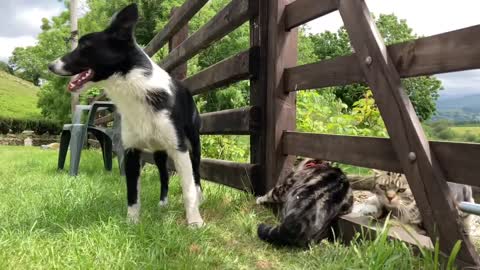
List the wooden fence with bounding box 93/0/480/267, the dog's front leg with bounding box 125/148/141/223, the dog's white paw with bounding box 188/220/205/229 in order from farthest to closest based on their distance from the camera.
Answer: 1. the dog's front leg with bounding box 125/148/141/223
2. the dog's white paw with bounding box 188/220/205/229
3. the wooden fence with bounding box 93/0/480/267

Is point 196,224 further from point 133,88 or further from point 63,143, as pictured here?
point 63,143

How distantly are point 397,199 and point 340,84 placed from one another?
0.81 m

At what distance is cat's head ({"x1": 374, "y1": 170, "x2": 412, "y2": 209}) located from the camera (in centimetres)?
277

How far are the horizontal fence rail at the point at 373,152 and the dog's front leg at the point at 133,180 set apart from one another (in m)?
1.15

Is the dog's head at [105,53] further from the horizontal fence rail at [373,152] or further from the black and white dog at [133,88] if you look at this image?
the horizontal fence rail at [373,152]

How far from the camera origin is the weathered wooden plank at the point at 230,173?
12.2ft

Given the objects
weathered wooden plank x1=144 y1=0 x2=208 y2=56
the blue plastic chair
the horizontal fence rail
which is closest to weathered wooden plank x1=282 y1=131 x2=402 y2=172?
the horizontal fence rail

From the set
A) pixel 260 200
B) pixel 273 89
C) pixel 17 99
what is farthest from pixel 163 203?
pixel 17 99

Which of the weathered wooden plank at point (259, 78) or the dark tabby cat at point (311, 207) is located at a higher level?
the weathered wooden plank at point (259, 78)

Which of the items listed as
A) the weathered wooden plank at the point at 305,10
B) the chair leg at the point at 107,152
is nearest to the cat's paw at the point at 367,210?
the weathered wooden plank at the point at 305,10

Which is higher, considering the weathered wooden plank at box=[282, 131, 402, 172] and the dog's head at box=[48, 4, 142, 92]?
the dog's head at box=[48, 4, 142, 92]

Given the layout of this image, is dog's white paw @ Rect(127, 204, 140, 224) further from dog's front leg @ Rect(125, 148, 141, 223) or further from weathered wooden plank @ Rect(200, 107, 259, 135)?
weathered wooden plank @ Rect(200, 107, 259, 135)

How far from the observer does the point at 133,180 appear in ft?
11.1

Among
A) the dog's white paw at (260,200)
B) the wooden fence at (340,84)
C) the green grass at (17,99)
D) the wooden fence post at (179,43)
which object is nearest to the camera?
the wooden fence at (340,84)
